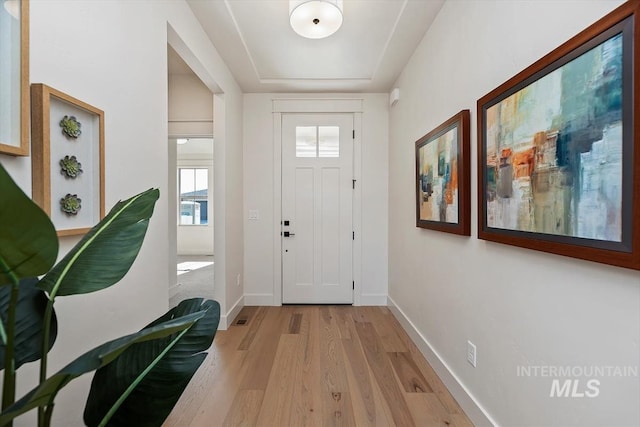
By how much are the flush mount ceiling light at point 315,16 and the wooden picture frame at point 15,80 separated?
1.41 m

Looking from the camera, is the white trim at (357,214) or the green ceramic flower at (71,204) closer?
the green ceramic flower at (71,204)

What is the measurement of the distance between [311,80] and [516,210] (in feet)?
8.51

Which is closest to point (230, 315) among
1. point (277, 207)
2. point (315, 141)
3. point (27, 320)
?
point (277, 207)

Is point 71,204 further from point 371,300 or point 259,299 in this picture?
point 371,300

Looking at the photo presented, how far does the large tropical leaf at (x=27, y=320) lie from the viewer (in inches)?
23.5

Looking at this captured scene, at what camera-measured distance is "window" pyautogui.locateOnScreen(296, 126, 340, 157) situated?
3.56 meters

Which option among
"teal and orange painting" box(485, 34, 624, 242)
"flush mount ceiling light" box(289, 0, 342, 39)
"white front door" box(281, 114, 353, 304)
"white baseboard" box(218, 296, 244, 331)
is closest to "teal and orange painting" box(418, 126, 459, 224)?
"teal and orange painting" box(485, 34, 624, 242)

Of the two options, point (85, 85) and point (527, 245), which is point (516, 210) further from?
point (85, 85)

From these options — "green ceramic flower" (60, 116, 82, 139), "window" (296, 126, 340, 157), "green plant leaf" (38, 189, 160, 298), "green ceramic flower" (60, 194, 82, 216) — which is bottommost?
"green plant leaf" (38, 189, 160, 298)

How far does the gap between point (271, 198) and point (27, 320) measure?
2.98 m

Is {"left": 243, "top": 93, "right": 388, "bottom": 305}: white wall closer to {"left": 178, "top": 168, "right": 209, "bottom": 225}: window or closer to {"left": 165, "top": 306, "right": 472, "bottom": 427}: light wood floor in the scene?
{"left": 165, "top": 306, "right": 472, "bottom": 427}: light wood floor

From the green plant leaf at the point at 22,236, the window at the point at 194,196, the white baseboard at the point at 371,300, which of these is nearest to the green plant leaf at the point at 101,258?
the green plant leaf at the point at 22,236

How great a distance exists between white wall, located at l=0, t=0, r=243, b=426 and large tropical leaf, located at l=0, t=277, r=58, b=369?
16.3 inches

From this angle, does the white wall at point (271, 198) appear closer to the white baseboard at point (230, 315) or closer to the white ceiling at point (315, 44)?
the white baseboard at point (230, 315)
